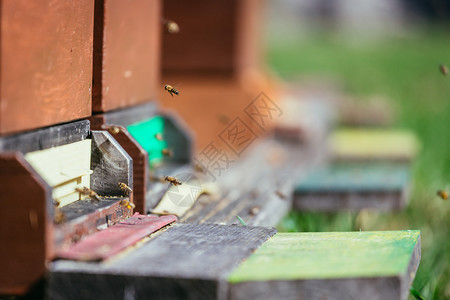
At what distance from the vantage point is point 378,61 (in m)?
16.8

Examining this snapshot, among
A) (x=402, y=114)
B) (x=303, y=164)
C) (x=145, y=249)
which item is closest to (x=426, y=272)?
(x=145, y=249)

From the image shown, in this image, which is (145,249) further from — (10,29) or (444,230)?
(444,230)

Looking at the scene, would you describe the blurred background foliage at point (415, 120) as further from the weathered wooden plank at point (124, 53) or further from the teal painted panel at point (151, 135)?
the weathered wooden plank at point (124, 53)

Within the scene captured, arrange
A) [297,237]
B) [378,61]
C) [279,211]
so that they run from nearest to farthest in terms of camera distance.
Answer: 1. [297,237]
2. [279,211]
3. [378,61]

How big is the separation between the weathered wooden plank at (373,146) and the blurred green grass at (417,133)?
0.22 m

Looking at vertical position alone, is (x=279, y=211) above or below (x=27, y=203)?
below

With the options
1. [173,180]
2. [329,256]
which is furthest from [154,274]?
[173,180]

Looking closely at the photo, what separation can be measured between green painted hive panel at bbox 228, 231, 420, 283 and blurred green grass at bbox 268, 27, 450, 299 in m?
0.53

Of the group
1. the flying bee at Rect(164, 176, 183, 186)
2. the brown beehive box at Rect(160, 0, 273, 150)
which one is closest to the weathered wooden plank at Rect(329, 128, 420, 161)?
the brown beehive box at Rect(160, 0, 273, 150)

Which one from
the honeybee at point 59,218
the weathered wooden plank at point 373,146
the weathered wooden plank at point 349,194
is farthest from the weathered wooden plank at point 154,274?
the weathered wooden plank at point 373,146

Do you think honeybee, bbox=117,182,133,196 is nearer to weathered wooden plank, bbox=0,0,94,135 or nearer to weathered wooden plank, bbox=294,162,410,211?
weathered wooden plank, bbox=0,0,94,135

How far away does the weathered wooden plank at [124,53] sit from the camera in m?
2.42

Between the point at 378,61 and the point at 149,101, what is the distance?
1429 cm

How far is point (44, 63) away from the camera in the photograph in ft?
6.30
